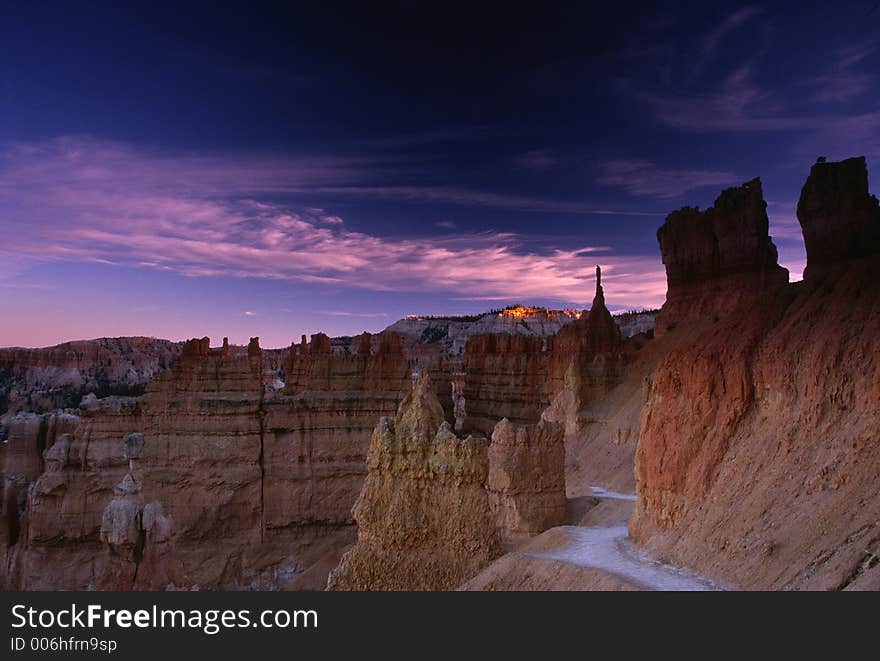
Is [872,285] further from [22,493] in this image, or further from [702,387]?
[22,493]

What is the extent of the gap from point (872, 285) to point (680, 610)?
10242 mm

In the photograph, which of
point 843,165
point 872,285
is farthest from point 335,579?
point 843,165

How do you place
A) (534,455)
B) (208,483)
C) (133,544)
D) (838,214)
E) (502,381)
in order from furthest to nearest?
(502,381) → (208,483) → (133,544) → (838,214) → (534,455)

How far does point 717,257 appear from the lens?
47594 mm

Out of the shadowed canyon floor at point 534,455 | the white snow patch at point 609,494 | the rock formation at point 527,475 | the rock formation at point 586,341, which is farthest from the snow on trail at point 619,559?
Result: the rock formation at point 586,341

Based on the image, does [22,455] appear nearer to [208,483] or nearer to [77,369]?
[208,483]

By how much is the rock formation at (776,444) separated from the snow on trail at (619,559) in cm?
46

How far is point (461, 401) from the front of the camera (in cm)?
6906

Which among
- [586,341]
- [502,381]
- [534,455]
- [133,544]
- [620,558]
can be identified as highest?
[586,341]

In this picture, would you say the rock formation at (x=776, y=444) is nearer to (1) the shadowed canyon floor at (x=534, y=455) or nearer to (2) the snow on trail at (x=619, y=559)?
(1) the shadowed canyon floor at (x=534, y=455)

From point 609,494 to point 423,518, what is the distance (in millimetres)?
13036

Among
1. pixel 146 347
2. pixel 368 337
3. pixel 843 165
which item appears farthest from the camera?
pixel 146 347

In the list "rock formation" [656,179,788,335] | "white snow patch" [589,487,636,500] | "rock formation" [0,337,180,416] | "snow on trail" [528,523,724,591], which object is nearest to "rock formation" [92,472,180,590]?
"white snow patch" [589,487,636,500]

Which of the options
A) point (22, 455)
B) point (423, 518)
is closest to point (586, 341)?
point (423, 518)
